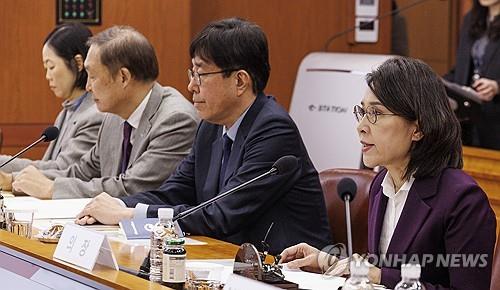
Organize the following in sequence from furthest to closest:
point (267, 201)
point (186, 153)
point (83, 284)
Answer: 1. point (186, 153)
2. point (267, 201)
3. point (83, 284)

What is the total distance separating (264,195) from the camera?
3.51 meters

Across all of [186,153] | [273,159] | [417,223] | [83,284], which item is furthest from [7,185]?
[417,223]

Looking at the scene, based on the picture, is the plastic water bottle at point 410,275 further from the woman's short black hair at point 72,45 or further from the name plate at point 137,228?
the woman's short black hair at point 72,45

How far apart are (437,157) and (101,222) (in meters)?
1.27

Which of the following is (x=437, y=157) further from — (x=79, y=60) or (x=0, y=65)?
(x=0, y=65)

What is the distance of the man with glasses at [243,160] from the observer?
352cm

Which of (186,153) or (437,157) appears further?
(186,153)

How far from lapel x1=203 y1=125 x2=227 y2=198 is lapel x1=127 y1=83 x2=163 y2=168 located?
1.81 ft

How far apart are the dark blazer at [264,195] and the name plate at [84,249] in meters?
0.68

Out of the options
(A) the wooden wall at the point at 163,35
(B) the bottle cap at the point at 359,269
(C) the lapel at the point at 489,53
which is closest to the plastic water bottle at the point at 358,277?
(B) the bottle cap at the point at 359,269

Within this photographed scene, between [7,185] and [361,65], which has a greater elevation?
[361,65]

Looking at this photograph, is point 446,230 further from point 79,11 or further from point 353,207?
point 79,11

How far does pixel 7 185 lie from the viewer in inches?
179

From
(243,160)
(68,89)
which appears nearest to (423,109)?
(243,160)
